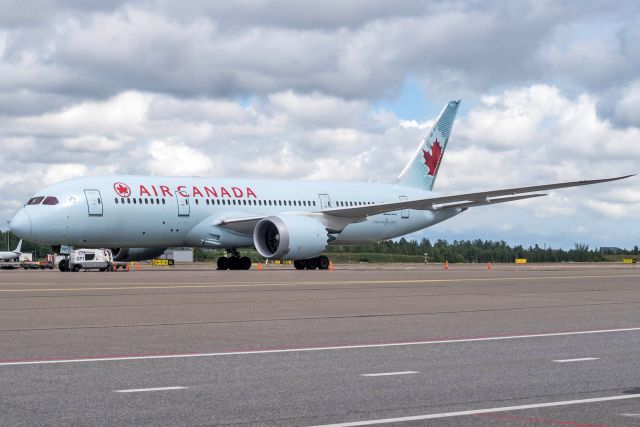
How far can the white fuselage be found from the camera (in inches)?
1480

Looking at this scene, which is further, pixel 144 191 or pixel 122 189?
pixel 144 191

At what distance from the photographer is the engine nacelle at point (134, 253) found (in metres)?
45.4

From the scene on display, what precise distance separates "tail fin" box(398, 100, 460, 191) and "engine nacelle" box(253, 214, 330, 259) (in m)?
12.8

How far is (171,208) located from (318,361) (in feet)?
99.8

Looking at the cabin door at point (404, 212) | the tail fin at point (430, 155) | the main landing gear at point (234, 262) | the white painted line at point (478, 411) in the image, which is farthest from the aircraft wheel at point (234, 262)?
the white painted line at point (478, 411)

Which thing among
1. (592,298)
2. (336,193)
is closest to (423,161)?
(336,193)

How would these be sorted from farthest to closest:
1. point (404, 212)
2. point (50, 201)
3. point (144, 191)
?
point (404, 212), point (144, 191), point (50, 201)

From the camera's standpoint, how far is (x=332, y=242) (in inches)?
1811

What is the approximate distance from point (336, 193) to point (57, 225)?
51.1ft

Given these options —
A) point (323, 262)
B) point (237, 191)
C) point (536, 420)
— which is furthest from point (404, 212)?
point (536, 420)

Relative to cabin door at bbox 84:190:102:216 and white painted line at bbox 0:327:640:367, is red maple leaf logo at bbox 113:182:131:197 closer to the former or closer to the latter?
cabin door at bbox 84:190:102:216

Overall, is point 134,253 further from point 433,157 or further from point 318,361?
point 318,361

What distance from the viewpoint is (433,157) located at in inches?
2122

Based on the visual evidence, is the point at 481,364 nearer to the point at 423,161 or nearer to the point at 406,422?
the point at 406,422
